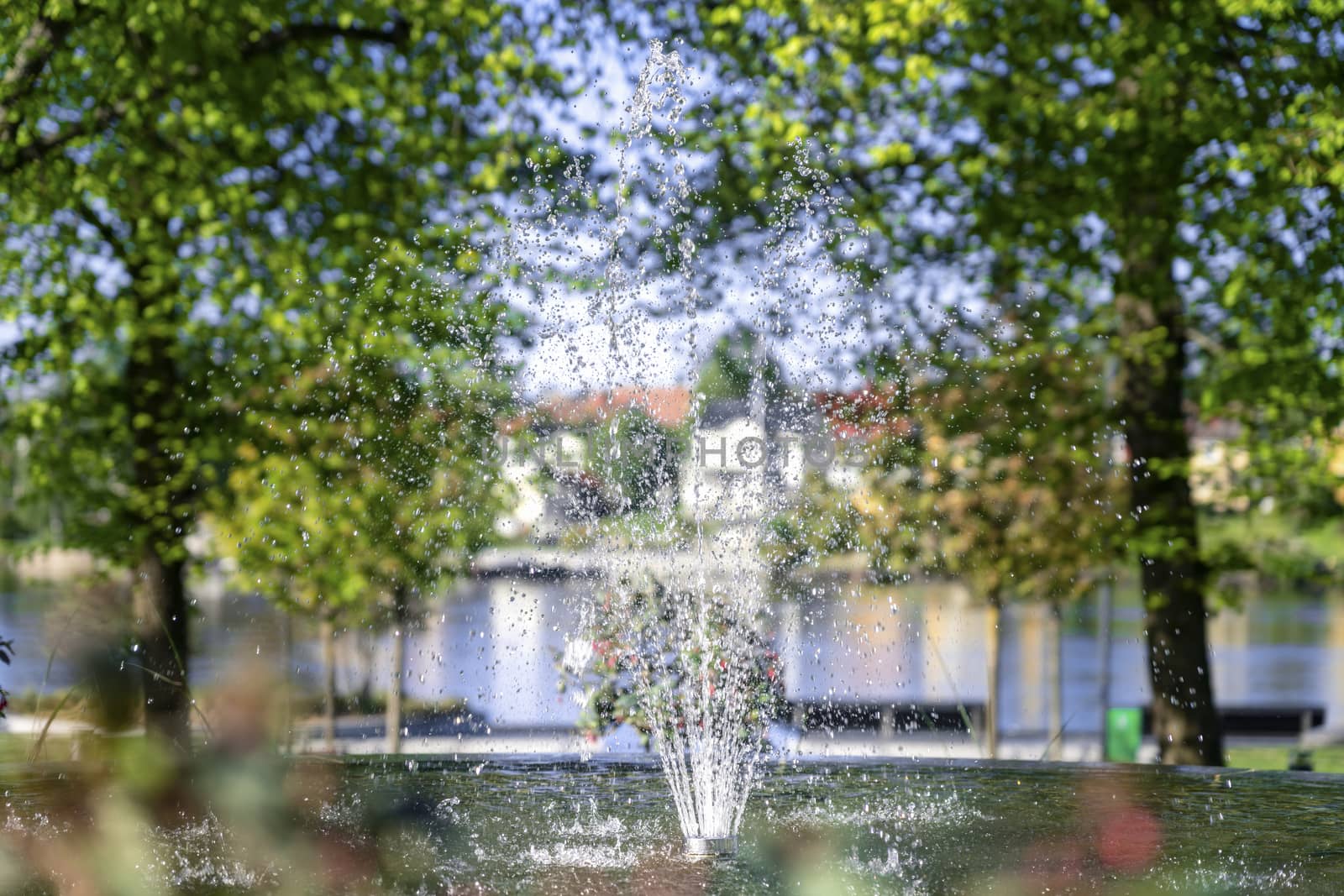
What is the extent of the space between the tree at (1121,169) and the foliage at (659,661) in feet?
12.2

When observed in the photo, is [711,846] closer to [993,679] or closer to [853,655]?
[993,679]

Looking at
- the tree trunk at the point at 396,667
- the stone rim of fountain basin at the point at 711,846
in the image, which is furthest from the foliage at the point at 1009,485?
the stone rim of fountain basin at the point at 711,846

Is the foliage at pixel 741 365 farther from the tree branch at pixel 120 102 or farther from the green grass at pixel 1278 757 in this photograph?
the green grass at pixel 1278 757

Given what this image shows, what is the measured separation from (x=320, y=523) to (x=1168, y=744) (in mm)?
7234

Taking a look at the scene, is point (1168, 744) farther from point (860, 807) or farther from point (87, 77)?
point (87, 77)

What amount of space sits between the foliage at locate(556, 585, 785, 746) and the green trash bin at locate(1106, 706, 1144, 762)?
15.8 feet

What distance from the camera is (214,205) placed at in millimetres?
12031

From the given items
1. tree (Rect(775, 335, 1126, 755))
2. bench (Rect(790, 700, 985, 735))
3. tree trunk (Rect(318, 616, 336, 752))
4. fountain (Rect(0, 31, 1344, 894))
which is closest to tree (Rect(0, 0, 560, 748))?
tree trunk (Rect(318, 616, 336, 752))

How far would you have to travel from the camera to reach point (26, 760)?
297 inches

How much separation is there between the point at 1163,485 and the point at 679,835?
6.53 m

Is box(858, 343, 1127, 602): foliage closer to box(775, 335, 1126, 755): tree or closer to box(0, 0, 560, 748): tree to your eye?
box(775, 335, 1126, 755): tree

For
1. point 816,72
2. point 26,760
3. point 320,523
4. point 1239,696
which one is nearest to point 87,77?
point 320,523

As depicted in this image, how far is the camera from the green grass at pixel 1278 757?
13.1 meters

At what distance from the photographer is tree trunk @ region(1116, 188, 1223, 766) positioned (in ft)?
35.5
